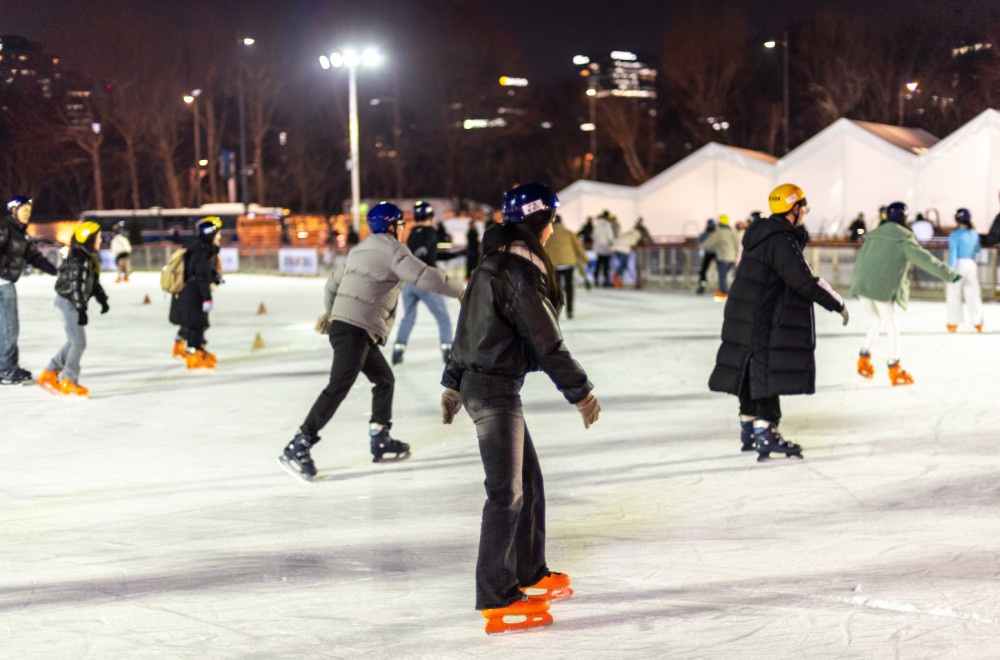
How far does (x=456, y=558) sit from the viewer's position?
423 cm

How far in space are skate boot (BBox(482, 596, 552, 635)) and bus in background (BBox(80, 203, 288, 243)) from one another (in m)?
41.0

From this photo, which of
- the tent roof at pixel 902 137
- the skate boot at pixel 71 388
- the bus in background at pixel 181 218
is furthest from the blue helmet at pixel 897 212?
the bus in background at pixel 181 218

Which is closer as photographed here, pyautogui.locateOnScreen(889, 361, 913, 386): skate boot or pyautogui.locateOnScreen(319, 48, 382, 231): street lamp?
pyautogui.locateOnScreen(889, 361, 913, 386): skate boot

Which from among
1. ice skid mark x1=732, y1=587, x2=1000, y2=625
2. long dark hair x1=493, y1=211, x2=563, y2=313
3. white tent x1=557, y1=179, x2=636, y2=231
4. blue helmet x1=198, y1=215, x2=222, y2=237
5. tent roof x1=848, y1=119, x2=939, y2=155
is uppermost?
tent roof x1=848, y1=119, x2=939, y2=155

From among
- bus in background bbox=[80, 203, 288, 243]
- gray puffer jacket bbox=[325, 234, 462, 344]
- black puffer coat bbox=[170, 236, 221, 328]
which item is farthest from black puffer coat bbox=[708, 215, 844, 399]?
bus in background bbox=[80, 203, 288, 243]

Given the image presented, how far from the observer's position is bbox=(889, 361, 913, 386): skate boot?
8664 millimetres

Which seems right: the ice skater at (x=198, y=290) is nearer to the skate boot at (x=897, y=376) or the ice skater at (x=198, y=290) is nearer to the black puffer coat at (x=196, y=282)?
the black puffer coat at (x=196, y=282)

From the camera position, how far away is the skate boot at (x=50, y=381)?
28.4 feet

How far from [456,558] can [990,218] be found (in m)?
24.4

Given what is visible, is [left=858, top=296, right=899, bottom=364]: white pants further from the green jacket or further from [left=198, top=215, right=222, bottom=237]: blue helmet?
[left=198, top=215, right=222, bottom=237]: blue helmet

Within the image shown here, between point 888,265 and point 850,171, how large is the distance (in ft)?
68.8

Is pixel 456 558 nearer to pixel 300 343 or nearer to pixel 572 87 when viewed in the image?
pixel 300 343

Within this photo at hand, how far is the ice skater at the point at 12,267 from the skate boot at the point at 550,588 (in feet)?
21.5

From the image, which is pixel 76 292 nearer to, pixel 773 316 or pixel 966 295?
pixel 773 316
